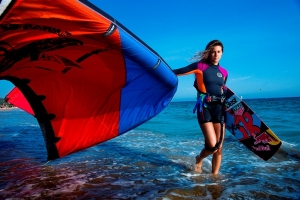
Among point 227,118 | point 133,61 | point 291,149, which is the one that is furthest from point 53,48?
point 291,149

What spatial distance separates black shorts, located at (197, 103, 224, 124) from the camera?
3882 mm

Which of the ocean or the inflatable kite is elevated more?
the inflatable kite

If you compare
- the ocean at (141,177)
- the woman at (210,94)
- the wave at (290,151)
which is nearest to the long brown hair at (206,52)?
the woman at (210,94)

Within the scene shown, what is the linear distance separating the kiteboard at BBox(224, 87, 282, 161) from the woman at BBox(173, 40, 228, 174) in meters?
0.80

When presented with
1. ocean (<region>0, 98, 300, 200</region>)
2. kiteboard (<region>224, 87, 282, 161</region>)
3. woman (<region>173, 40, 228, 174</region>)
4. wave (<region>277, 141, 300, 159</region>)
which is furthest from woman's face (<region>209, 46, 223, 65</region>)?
wave (<region>277, 141, 300, 159</region>)

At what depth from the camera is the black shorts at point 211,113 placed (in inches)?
153

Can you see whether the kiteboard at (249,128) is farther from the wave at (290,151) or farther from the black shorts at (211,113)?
the wave at (290,151)

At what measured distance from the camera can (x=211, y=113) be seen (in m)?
3.92

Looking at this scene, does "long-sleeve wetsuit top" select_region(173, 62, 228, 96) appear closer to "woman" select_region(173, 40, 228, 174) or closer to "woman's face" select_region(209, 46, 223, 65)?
"woman" select_region(173, 40, 228, 174)

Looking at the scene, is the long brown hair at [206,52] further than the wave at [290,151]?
No

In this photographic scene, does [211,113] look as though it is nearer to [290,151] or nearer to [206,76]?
[206,76]

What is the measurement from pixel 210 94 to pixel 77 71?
8.03 ft

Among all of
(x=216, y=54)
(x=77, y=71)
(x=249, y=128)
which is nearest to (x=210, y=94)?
(x=216, y=54)

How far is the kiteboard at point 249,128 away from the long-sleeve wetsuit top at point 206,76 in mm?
851
